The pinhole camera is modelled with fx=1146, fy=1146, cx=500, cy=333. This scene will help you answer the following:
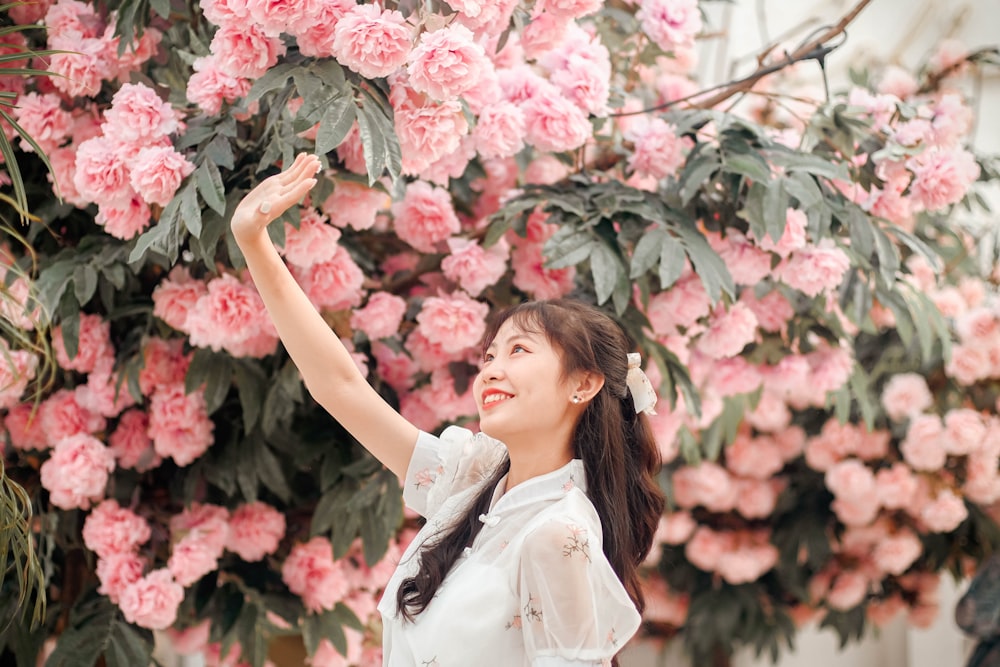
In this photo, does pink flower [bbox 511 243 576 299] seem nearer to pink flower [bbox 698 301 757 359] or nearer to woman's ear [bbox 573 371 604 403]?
pink flower [bbox 698 301 757 359]

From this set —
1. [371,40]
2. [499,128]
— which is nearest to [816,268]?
[499,128]

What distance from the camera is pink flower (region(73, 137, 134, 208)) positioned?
146cm

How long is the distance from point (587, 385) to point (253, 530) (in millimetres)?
800

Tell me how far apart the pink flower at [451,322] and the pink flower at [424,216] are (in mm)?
112

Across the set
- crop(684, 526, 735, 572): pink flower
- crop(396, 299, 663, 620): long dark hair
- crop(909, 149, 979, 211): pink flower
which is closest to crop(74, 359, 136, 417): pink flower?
crop(396, 299, 663, 620): long dark hair

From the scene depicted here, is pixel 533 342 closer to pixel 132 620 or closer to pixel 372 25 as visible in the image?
pixel 372 25

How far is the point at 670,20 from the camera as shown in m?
1.83

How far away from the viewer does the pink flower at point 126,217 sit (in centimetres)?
150

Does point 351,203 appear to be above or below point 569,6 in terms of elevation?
below

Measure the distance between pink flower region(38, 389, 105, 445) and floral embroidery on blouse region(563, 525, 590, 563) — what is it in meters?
0.93

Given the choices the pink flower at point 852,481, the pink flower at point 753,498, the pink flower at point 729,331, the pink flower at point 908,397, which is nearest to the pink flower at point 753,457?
the pink flower at point 753,498

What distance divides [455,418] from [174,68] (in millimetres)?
671

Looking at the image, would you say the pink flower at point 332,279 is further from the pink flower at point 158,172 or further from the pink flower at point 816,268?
the pink flower at point 816,268

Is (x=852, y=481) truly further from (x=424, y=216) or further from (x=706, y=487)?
(x=424, y=216)
